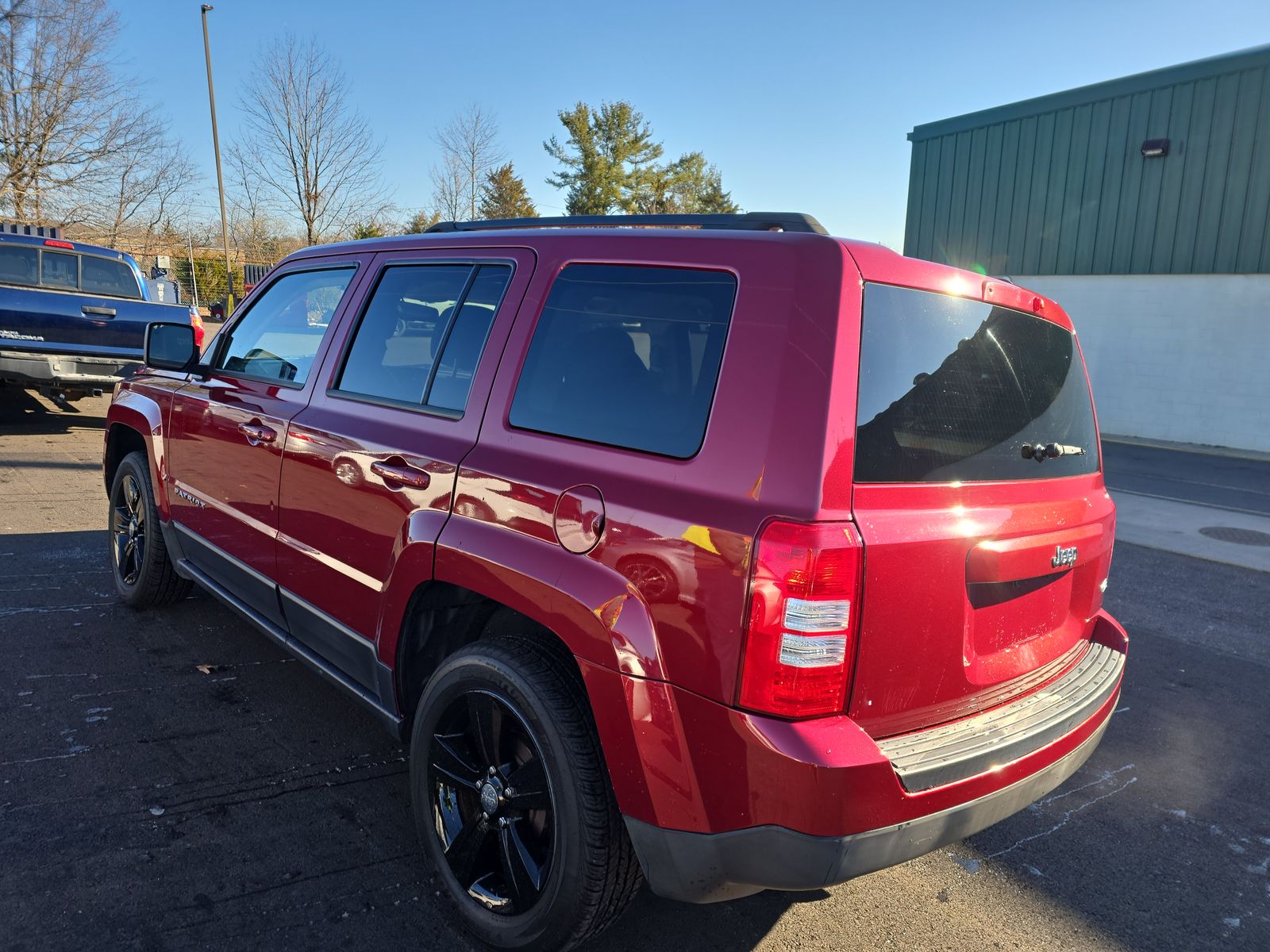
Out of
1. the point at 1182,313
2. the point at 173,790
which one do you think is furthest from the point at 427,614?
the point at 1182,313

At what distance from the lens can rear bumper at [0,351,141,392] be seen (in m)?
8.61

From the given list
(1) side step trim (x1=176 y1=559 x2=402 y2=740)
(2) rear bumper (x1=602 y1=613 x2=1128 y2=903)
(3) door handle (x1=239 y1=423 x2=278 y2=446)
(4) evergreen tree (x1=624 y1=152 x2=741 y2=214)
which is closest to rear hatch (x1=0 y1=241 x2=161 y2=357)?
(1) side step trim (x1=176 y1=559 x2=402 y2=740)

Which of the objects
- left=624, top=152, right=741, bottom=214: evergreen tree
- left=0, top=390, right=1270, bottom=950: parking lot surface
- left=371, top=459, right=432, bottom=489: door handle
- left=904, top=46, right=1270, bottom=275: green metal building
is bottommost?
left=0, top=390, right=1270, bottom=950: parking lot surface

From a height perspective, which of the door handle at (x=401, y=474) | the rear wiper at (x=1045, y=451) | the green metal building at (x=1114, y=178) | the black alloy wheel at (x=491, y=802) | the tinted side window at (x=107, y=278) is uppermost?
the green metal building at (x=1114, y=178)

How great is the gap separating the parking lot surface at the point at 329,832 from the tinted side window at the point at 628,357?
4.62 feet

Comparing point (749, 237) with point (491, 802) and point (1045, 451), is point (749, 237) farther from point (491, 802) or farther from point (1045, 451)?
point (491, 802)

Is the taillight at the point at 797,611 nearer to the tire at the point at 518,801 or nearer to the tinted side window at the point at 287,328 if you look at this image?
the tire at the point at 518,801

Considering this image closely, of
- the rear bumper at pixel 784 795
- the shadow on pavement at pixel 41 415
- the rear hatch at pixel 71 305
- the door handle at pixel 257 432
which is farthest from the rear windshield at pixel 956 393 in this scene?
the shadow on pavement at pixel 41 415

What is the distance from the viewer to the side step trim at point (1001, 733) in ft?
6.16

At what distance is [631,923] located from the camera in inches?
96.0

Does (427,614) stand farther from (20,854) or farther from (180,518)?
(180,518)

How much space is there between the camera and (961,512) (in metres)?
2.01

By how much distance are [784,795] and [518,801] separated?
2.59 ft

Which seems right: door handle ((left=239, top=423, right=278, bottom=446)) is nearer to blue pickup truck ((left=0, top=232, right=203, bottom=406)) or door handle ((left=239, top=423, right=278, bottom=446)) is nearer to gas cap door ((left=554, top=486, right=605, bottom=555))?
gas cap door ((left=554, top=486, right=605, bottom=555))
